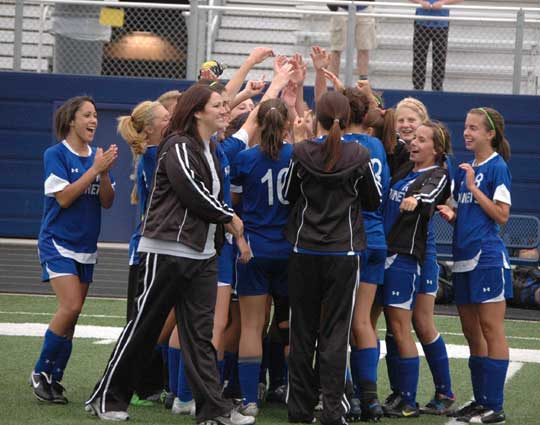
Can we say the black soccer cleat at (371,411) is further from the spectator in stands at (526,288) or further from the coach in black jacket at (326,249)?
the spectator in stands at (526,288)

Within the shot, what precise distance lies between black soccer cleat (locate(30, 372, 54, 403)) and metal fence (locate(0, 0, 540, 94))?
9.10 m

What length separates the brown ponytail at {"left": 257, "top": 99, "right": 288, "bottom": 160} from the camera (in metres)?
6.88

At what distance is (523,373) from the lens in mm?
8852

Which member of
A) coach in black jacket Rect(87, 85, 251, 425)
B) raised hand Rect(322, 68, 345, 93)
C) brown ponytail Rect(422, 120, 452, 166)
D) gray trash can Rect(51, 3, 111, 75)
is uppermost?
gray trash can Rect(51, 3, 111, 75)

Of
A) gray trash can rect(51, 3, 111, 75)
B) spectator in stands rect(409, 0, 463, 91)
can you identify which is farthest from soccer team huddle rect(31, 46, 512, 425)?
gray trash can rect(51, 3, 111, 75)

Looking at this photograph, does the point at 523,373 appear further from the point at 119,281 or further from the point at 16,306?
the point at 119,281

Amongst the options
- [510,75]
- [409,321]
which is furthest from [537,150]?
[409,321]

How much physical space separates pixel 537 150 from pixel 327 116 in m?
10.3

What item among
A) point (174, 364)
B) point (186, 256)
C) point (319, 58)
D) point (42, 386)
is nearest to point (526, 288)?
point (319, 58)

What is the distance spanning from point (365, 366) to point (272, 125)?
4.97ft

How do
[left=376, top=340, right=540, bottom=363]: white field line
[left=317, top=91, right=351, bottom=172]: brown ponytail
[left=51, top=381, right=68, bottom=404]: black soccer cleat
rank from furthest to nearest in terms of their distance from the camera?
[left=376, top=340, right=540, bottom=363]: white field line < [left=51, top=381, right=68, bottom=404]: black soccer cleat < [left=317, top=91, right=351, bottom=172]: brown ponytail

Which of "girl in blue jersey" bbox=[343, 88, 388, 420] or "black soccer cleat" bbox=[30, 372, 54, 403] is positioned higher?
"girl in blue jersey" bbox=[343, 88, 388, 420]

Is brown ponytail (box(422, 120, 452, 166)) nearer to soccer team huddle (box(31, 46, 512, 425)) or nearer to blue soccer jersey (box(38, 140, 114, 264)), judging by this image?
soccer team huddle (box(31, 46, 512, 425))

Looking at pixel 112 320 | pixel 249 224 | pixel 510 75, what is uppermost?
pixel 510 75
